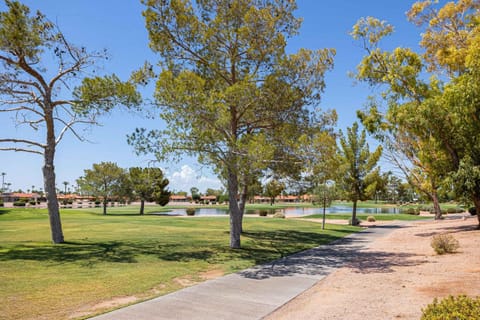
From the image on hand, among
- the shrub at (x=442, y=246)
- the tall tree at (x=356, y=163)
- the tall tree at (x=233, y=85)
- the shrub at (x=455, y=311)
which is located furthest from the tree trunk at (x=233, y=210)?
the tall tree at (x=356, y=163)

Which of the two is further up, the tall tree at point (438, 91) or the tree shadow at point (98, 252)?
the tall tree at point (438, 91)

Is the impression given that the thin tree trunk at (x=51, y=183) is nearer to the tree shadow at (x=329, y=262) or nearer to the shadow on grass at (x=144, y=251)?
the shadow on grass at (x=144, y=251)

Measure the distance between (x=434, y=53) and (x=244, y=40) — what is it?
1610cm

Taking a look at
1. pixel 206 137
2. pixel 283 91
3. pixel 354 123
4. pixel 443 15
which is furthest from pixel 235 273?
pixel 354 123

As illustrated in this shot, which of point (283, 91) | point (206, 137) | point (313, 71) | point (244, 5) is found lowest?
point (206, 137)

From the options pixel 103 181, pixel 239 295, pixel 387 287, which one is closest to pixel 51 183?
pixel 239 295

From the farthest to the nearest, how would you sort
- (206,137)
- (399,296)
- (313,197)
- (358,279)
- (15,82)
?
1. (313,197)
2. (15,82)
3. (206,137)
4. (358,279)
5. (399,296)

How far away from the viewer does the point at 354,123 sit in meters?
33.0

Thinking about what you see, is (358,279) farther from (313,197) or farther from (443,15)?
(443,15)

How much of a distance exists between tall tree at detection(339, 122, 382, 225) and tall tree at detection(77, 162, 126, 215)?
3316 cm

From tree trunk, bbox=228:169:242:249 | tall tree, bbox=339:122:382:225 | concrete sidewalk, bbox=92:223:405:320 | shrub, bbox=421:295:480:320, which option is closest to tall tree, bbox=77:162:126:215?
tall tree, bbox=339:122:382:225

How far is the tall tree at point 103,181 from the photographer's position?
50.4 metres

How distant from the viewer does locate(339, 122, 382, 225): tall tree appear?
32.4 meters

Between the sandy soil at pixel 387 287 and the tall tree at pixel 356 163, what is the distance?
18227 mm
